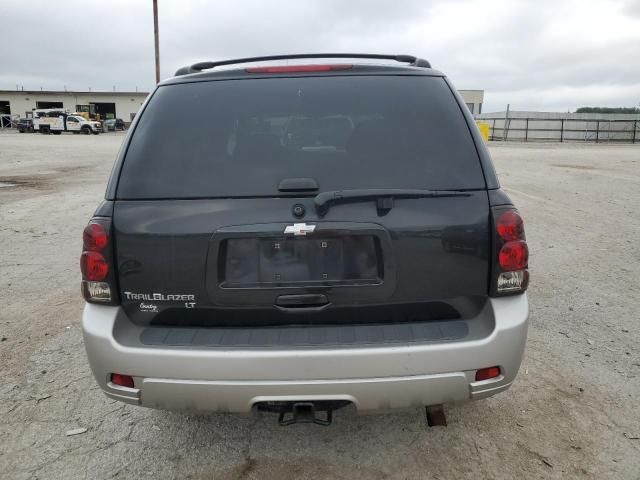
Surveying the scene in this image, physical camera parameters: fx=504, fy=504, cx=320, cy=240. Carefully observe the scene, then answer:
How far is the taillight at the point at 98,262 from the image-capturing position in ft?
7.22

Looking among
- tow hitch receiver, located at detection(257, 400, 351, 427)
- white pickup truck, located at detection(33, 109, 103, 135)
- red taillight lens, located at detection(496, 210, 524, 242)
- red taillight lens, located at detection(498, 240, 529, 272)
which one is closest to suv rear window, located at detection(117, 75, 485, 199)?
red taillight lens, located at detection(496, 210, 524, 242)

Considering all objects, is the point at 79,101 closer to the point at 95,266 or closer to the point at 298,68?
the point at 298,68

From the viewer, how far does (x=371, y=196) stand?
2.13m

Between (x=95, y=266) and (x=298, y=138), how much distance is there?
1.08 meters

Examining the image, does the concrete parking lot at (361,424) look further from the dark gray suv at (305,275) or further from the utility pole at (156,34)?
the utility pole at (156,34)

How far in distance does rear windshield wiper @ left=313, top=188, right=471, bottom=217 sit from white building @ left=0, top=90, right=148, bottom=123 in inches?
2911

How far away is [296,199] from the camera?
2145mm

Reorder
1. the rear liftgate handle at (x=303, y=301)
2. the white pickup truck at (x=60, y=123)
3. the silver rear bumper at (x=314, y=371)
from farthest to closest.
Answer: the white pickup truck at (x=60, y=123)
the rear liftgate handle at (x=303, y=301)
the silver rear bumper at (x=314, y=371)

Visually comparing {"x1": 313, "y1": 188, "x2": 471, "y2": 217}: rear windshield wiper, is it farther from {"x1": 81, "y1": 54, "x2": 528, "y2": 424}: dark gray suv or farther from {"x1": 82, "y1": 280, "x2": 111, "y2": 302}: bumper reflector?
{"x1": 82, "y1": 280, "x2": 111, "y2": 302}: bumper reflector

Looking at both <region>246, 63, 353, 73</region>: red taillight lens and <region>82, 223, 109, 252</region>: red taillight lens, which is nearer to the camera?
<region>82, 223, 109, 252</region>: red taillight lens

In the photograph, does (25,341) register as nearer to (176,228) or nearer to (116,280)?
(116,280)

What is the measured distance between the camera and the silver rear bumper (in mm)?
2061

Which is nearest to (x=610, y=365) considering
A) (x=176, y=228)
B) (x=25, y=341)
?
(x=176, y=228)

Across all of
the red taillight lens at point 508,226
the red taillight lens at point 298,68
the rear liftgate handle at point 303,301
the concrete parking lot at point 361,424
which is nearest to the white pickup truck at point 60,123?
the concrete parking lot at point 361,424
